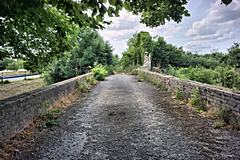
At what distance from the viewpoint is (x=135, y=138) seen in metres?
6.55

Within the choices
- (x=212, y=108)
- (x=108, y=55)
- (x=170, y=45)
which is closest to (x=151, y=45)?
(x=170, y=45)

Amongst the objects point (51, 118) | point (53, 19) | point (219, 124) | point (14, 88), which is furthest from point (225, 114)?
point (14, 88)

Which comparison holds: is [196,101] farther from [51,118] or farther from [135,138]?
[51,118]

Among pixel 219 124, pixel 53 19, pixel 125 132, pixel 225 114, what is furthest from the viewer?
pixel 53 19

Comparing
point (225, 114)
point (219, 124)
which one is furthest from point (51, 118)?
point (225, 114)

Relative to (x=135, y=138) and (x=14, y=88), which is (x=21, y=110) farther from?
(x=14, y=88)

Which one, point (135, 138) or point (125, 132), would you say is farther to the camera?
point (125, 132)

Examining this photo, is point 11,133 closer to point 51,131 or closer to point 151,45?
point 51,131

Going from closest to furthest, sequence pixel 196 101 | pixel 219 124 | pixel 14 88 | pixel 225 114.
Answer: pixel 219 124 < pixel 225 114 < pixel 196 101 < pixel 14 88

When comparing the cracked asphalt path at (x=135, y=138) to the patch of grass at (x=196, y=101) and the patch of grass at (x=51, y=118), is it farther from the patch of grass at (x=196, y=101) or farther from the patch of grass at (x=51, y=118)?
the patch of grass at (x=196, y=101)

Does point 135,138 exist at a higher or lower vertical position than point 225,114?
lower

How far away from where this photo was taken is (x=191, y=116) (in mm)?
9008

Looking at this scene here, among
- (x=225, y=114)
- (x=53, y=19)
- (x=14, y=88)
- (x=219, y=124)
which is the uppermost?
(x=53, y=19)

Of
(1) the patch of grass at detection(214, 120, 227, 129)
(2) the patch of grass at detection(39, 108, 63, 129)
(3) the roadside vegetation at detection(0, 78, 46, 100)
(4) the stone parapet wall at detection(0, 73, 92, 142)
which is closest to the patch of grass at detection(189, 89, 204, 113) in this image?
(1) the patch of grass at detection(214, 120, 227, 129)
